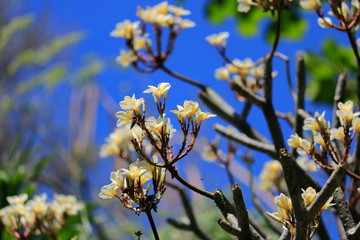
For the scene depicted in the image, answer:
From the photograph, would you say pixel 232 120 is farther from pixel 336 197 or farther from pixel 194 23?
pixel 336 197

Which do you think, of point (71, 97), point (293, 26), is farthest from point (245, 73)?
point (71, 97)

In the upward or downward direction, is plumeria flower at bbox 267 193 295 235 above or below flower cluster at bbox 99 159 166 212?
below

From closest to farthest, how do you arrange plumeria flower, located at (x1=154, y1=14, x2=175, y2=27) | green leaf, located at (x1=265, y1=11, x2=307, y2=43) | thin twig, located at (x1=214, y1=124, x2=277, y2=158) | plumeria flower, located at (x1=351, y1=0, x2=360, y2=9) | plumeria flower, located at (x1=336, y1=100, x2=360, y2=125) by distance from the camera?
1. plumeria flower, located at (x1=336, y1=100, x2=360, y2=125)
2. plumeria flower, located at (x1=351, y1=0, x2=360, y2=9)
3. thin twig, located at (x1=214, y1=124, x2=277, y2=158)
4. plumeria flower, located at (x1=154, y1=14, x2=175, y2=27)
5. green leaf, located at (x1=265, y1=11, x2=307, y2=43)

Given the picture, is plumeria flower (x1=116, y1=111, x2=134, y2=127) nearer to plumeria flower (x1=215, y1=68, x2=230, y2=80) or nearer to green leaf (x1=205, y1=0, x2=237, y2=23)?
plumeria flower (x1=215, y1=68, x2=230, y2=80)

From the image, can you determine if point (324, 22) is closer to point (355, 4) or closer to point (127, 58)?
point (355, 4)

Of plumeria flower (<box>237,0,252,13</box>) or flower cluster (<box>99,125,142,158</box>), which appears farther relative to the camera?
flower cluster (<box>99,125,142,158</box>)

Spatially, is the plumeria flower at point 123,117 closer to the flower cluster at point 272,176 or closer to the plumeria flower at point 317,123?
the plumeria flower at point 317,123

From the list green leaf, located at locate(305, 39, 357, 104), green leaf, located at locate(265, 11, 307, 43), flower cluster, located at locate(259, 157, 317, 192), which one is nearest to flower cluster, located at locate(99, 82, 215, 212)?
flower cluster, located at locate(259, 157, 317, 192)
